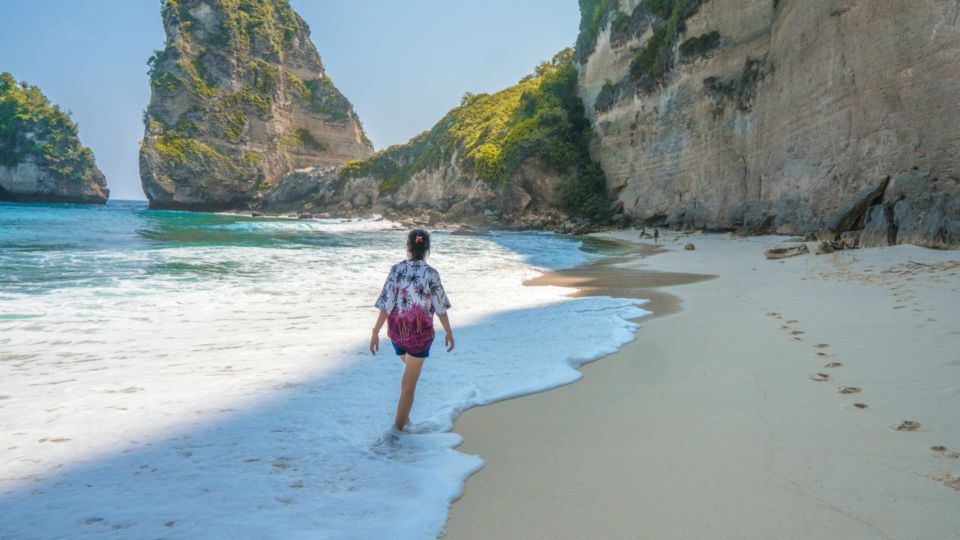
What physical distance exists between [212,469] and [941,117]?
15.6m

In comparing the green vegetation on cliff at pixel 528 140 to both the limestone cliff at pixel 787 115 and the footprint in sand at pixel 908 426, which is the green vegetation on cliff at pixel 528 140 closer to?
the limestone cliff at pixel 787 115

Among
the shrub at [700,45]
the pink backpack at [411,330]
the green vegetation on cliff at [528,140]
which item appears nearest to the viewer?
the pink backpack at [411,330]

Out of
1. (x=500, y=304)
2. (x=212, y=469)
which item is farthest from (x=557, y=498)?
(x=500, y=304)

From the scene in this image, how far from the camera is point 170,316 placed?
7.42 metres

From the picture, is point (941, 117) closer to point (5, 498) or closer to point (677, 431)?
point (677, 431)

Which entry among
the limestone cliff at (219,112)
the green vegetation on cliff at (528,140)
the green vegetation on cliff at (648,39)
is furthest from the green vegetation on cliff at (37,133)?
the green vegetation on cliff at (648,39)

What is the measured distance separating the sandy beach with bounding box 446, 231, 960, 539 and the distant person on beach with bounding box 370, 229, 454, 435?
1.73 ft

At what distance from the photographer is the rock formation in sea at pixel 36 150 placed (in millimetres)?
78188

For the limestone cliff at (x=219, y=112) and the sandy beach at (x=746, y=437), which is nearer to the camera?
the sandy beach at (x=746, y=437)

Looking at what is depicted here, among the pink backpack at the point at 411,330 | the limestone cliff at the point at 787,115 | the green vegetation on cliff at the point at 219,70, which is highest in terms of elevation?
the green vegetation on cliff at the point at 219,70

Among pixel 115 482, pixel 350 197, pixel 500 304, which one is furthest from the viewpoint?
pixel 350 197

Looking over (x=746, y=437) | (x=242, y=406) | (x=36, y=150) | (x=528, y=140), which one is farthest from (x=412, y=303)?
(x=36, y=150)

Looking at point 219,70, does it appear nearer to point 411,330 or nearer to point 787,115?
point 787,115

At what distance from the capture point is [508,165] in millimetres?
42875
